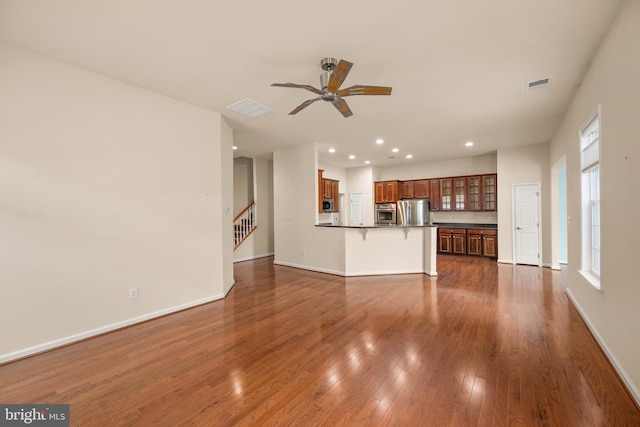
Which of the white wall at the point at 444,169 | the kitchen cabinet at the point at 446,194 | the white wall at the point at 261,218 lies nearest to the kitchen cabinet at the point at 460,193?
the kitchen cabinet at the point at 446,194

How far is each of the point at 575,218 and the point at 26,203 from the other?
6358 millimetres

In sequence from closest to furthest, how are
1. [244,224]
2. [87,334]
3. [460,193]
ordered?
1. [87,334]
2. [244,224]
3. [460,193]

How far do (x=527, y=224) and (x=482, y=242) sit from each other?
1.18 metres

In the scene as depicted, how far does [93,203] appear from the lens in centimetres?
294

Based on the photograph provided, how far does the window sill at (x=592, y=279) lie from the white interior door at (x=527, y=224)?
132 inches

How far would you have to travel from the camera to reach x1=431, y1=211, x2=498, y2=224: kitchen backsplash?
766 centimetres

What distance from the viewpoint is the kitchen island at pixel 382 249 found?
5.45 metres

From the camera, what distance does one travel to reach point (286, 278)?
5.32m

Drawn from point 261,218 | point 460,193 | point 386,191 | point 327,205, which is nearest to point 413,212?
point 386,191

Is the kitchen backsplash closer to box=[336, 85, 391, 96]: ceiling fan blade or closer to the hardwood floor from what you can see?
the hardwood floor

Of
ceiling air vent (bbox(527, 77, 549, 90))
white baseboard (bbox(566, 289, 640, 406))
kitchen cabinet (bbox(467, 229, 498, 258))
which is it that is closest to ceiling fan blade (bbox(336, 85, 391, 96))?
ceiling air vent (bbox(527, 77, 549, 90))

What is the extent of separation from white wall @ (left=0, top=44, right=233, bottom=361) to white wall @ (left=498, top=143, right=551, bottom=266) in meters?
A: 6.74

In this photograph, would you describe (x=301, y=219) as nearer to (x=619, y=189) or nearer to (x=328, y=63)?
(x=328, y=63)

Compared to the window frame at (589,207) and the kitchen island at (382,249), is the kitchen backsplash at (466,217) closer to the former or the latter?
the kitchen island at (382,249)
